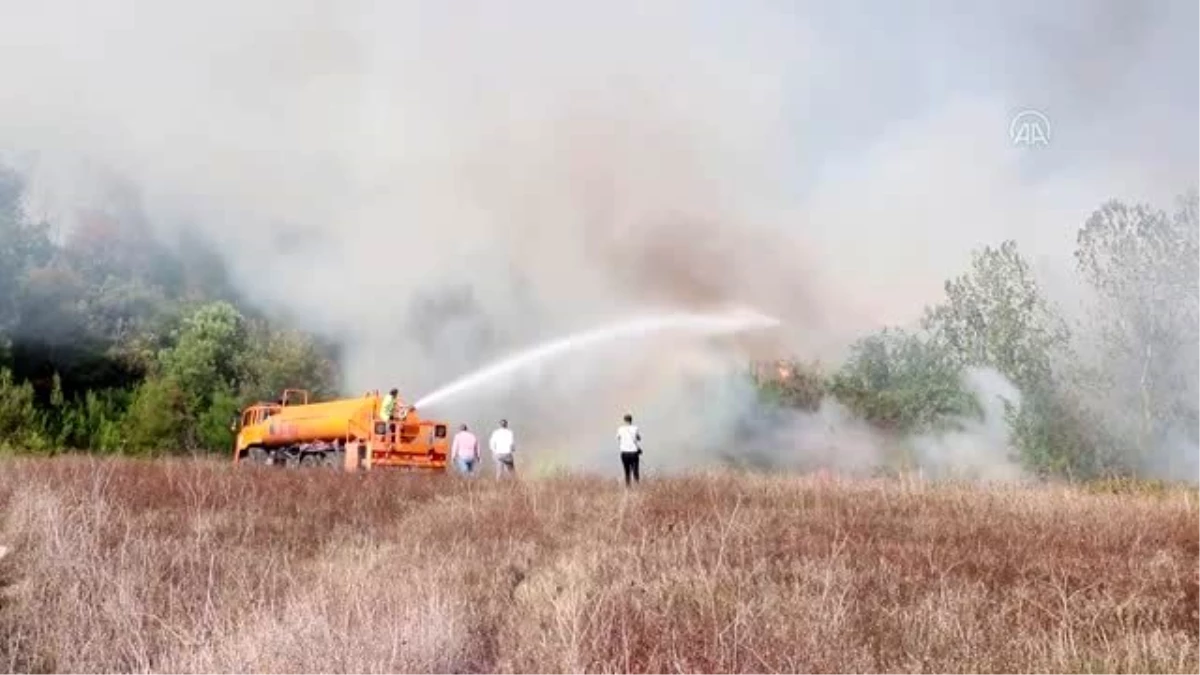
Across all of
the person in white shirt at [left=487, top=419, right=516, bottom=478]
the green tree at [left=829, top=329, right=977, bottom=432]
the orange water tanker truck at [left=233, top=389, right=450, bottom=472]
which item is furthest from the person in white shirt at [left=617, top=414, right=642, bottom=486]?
the green tree at [left=829, top=329, right=977, bottom=432]

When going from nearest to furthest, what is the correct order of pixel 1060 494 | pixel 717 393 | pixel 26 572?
pixel 26 572 < pixel 1060 494 < pixel 717 393

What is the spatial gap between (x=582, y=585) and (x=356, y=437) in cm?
1758

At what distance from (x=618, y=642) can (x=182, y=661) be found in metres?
2.13

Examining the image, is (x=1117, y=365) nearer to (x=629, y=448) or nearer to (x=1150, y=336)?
(x=1150, y=336)

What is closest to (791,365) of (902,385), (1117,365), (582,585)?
(902,385)

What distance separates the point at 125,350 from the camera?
5188 centimetres

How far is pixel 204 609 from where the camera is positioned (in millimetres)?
6176

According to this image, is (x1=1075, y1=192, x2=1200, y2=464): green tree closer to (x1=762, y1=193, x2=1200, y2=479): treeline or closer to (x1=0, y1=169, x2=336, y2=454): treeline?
(x1=762, y1=193, x2=1200, y2=479): treeline

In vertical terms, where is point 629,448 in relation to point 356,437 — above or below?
below

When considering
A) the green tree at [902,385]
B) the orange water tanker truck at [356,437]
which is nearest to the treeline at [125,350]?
the orange water tanker truck at [356,437]

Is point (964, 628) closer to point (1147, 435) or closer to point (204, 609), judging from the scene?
point (204, 609)

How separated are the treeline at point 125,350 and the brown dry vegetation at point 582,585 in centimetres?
3187

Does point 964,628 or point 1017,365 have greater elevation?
point 1017,365

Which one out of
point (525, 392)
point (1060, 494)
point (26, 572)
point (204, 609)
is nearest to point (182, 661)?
point (204, 609)
